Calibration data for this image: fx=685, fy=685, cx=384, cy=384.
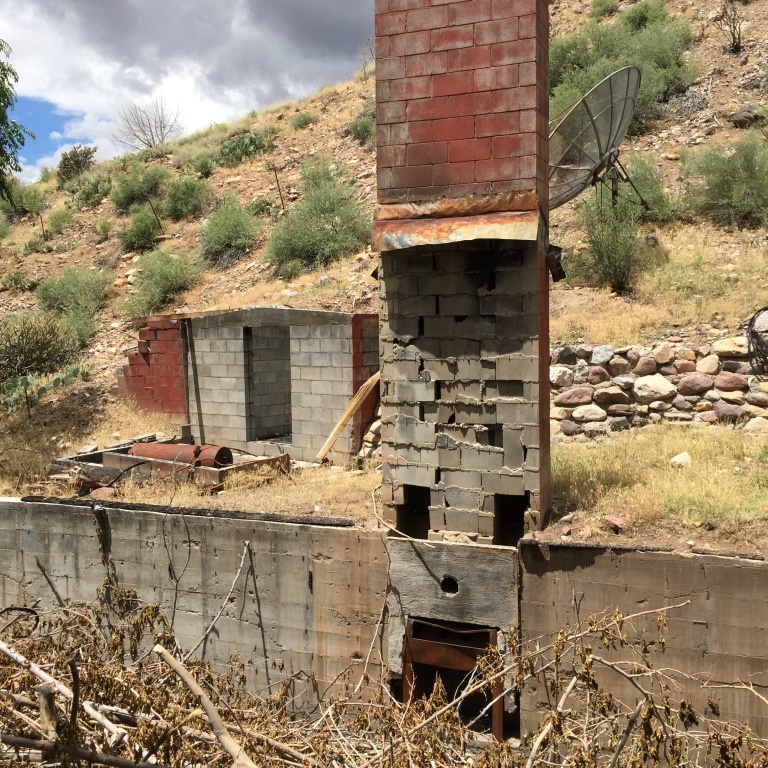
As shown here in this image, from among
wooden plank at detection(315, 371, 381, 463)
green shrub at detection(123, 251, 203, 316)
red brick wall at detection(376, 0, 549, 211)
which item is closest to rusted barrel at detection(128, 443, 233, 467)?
wooden plank at detection(315, 371, 381, 463)

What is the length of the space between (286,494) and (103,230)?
22.3 metres

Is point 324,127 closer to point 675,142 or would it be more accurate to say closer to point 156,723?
point 675,142

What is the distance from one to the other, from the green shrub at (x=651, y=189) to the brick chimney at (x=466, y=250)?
1037 cm

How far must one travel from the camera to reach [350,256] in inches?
768

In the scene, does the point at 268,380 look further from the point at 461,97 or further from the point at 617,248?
the point at 461,97

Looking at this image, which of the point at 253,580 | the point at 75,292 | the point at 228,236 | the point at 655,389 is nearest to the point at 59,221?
the point at 75,292

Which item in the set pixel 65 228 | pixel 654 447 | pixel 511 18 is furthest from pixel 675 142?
pixel 65 228

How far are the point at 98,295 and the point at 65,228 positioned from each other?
9.35 meters

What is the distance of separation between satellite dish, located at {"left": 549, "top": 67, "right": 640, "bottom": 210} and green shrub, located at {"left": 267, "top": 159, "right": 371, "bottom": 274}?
7.86 metres

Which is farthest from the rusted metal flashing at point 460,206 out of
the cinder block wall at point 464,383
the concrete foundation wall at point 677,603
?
the concrete foundation wall at point 677,603

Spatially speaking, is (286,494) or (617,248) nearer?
(286,494)

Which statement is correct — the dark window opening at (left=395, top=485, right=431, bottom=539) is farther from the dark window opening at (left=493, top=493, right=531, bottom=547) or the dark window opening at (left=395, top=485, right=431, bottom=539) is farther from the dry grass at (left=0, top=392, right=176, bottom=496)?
the dry grass at (left=0, top=392, right=176, bottom=496)

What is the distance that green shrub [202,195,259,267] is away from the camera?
23172 millimetres

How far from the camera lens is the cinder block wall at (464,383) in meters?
6.71
